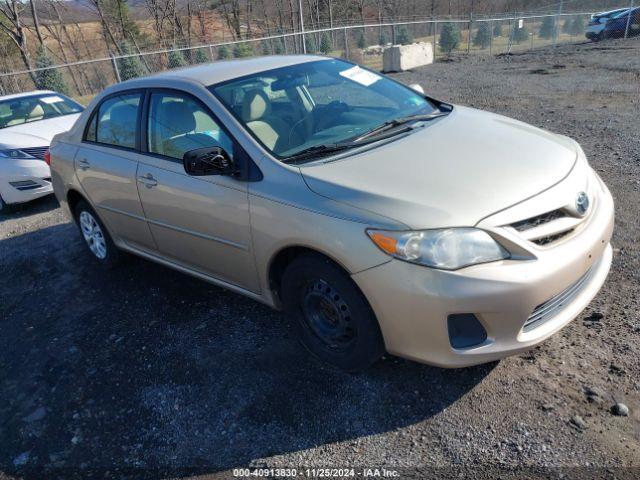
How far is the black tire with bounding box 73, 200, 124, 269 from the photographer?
4660 mm

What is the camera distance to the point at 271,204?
9.25 ft

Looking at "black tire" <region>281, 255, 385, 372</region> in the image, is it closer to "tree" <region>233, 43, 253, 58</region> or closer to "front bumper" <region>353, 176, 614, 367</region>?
"front bumper" <region>353, 176, 614, 367</region>

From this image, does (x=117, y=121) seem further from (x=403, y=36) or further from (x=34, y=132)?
(x=403, y=36)

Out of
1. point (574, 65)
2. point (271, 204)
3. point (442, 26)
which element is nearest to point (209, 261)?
point (271, 204)

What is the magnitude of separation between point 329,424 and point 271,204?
1.23 m

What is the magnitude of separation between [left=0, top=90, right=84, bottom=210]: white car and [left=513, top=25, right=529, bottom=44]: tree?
21.7m

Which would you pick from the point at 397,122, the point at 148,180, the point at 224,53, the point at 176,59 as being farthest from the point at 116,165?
the point at 224,53

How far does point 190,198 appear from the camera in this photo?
3.33m

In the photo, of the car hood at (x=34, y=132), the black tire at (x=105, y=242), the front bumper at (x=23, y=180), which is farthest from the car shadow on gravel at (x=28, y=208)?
the black tire at (x=105, y=242)

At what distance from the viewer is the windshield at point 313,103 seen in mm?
3176

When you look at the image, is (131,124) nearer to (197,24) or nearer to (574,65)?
(574,65)

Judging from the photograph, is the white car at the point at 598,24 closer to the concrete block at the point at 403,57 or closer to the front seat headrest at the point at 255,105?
the concrete block at the point at 403,57

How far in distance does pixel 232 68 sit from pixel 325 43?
20.4 metres

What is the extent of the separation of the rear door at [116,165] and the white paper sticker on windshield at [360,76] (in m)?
1.61
